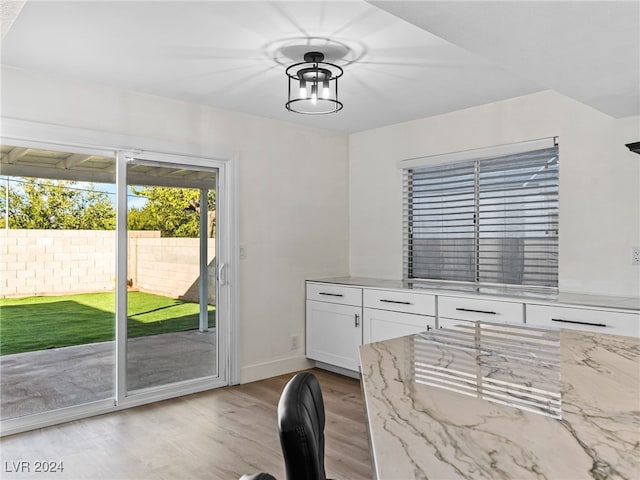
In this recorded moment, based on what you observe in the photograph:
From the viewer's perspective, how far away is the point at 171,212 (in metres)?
3.99

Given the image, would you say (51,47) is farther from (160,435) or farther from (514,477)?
(514,477)

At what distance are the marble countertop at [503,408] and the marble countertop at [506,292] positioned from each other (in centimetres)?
133

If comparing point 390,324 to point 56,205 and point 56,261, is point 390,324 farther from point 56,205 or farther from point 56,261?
point 56,205

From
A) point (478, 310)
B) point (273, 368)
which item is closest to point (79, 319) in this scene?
point (273, 368)

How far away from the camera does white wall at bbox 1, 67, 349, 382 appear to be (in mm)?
3721

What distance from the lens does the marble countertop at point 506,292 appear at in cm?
302

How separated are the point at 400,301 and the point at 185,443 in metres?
1.95

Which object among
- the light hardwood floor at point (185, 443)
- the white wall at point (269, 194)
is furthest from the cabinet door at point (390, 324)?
the white wall at point (269, 194)

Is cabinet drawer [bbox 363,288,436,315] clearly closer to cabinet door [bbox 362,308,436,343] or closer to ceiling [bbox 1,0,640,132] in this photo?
cabinet door [bbox 362,308,436,343]

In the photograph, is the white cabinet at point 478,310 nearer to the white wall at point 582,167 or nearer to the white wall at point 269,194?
the white wall at point 582,167

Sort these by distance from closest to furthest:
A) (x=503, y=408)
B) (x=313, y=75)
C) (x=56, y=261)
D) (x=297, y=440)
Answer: (x=297, y=440)
(x=503, y=408)
(x=313, y=75)
(x=56, y=261)

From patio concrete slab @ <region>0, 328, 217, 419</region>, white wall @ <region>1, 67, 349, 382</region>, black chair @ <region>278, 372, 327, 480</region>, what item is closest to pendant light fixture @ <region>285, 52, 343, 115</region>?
white wall @ <region>1, 67, 349, 382</region>

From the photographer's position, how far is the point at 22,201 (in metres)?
3.30

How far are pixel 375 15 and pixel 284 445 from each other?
2.15 metres
